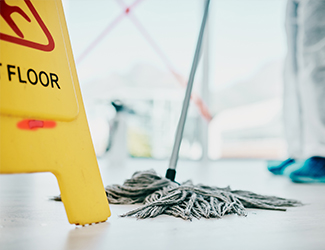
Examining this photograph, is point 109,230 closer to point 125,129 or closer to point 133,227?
point 133,227

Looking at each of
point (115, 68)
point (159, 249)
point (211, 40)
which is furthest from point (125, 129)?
point (159, 249)

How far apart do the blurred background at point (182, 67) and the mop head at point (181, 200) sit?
7.96ft

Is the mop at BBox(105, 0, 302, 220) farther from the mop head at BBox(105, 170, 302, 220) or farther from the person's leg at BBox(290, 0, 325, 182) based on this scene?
the person's leg at BBox(290, 0, 325, 182)

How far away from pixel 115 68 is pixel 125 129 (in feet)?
4.15

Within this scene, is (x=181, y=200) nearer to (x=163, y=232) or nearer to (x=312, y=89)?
(x=163, y=232)

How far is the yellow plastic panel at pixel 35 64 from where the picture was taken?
0.45 meters

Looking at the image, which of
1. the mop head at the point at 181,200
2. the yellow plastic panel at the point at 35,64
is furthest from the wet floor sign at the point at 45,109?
the mop head at the point at 181,200

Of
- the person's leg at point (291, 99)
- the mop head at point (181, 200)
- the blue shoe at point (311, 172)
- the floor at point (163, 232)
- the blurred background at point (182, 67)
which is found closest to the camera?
the floor at point (163, 232)

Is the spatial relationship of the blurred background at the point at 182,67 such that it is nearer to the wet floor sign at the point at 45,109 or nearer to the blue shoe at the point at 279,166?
the blue shoe at the point at 279,166

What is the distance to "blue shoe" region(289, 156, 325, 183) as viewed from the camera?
1305 mm

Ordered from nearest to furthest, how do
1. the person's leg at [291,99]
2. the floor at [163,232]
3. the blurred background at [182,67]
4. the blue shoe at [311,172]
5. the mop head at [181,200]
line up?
1. the floor at [163,232]
2. the mop head at [181,200]
3. the blue shoe at [311,172]
4. the person's leg at [291,99]
5. the blurred background at [182,67]

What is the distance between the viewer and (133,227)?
20.6 inches

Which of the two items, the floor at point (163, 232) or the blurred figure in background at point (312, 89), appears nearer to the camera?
the floor at point (163, 232)

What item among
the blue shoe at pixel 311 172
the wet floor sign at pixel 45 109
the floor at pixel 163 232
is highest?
the wet floor sign at pixel 45 109
